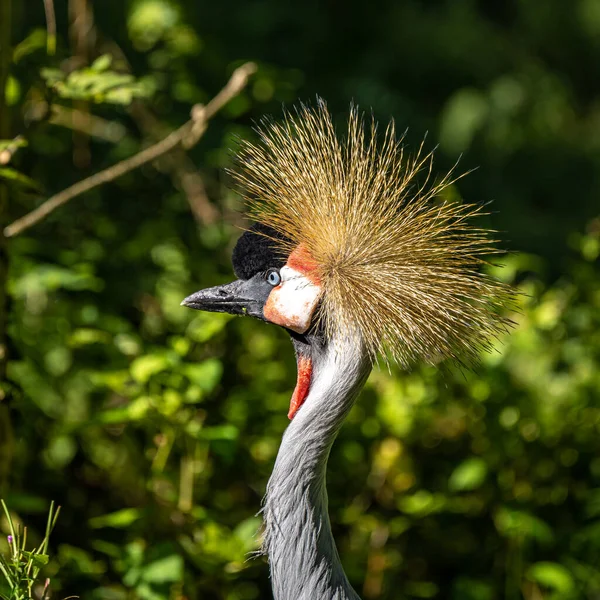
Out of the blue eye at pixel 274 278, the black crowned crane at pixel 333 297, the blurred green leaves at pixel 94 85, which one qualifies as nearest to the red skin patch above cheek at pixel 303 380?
the black crowned crane at pixel 333 297

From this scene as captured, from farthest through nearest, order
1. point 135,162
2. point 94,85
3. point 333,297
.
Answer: point 135,162
point 94,85
point 333,297

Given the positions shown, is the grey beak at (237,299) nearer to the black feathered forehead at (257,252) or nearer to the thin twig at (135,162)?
the black feathered forehead at (257,252)

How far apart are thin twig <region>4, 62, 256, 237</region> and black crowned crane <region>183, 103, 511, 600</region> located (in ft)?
1.28

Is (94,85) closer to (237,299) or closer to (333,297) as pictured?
(237,299)

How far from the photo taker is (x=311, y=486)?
1.52 m

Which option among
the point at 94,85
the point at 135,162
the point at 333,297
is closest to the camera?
the point at 333,297

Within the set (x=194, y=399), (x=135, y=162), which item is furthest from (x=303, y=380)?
(x=135, y=162)

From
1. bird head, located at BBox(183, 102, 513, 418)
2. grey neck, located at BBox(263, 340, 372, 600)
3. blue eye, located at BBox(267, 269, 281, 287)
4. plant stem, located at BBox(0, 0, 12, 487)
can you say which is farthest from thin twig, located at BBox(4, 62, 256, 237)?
grey neck, located at BBox(263, 340, 372, 600)

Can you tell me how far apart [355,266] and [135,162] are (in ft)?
2.01

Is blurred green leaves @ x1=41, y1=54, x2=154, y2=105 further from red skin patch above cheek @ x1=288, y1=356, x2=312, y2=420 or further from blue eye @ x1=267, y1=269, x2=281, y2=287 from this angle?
red skin patch above cheek @ x1=288, y1=356, x2=312, y2=420

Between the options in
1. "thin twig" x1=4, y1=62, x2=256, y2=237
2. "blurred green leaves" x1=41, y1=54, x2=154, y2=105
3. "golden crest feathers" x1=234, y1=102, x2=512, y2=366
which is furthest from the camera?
"thin twig" x1=4, y1=62, x2=256, y2=237

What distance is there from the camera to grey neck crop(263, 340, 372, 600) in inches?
58.6

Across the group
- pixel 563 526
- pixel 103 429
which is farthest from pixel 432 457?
pixel 103 429

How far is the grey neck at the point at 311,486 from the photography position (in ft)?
4.88
